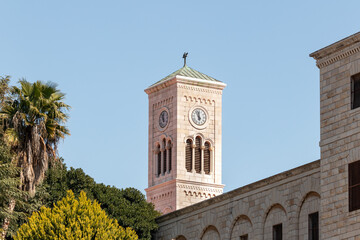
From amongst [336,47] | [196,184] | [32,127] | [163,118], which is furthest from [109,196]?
[163,118]

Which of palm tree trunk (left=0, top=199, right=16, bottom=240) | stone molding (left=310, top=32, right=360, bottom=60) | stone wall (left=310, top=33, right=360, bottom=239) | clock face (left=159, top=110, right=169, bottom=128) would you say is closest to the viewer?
stone wall (left=310, top=33, right=360, bottom=239)

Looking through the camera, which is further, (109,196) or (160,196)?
(160,196)

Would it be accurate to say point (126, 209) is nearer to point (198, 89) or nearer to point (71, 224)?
point (71, 224)

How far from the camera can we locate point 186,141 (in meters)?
94.2

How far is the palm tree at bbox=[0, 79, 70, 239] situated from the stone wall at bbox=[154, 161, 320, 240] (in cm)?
776

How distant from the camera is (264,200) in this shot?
163 ft

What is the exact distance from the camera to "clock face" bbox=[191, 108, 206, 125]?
3716 inches

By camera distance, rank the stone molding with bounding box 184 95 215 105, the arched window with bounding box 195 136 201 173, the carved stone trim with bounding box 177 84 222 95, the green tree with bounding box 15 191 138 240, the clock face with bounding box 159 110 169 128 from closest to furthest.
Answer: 1. the green tree with bounding box 15 191 138 240
2. the carved stone trim with bounding box 177 84 222 95
3. the stone molding with bounding box 184 95 215 105
4. the arched window with bounding box 195 136 201 173
5. the clock face with bounding box 159 110 169 128

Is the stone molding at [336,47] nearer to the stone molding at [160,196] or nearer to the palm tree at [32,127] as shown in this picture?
the palm tree at [32,127]

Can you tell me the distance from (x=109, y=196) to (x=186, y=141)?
37.3m

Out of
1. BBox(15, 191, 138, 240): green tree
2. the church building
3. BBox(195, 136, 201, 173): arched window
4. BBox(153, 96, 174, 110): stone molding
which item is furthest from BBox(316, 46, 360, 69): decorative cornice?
BBox(153, 96, 174, 110): stone molding

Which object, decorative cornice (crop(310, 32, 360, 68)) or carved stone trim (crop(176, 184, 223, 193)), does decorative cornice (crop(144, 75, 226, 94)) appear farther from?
decorative cornice (crop(310, 32, 360, 68))

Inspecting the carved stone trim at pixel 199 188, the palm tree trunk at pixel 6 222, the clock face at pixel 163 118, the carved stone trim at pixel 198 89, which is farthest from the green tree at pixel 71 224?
the clock face at pixel 163 118

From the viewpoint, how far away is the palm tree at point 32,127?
51.5 metres
